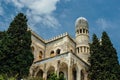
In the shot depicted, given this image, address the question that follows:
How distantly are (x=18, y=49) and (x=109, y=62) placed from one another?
13020 millimetres

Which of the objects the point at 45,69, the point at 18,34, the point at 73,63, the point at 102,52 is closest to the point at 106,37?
the point at 102,52

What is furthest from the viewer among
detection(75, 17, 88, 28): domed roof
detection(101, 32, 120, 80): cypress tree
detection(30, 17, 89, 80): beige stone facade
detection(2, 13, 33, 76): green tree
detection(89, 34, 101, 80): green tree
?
detection(75, 17, 88, 28): domed roof

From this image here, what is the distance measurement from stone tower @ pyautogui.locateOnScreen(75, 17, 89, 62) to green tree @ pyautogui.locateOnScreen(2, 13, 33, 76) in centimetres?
1518

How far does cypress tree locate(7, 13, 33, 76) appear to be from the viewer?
33.5 meters

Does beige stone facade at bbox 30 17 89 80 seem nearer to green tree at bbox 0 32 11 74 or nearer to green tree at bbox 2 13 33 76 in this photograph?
green tree at bbox 2 13 33 76

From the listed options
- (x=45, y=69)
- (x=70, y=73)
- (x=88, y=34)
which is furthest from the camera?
(x=88, y=34)

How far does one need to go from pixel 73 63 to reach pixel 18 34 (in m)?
9.12

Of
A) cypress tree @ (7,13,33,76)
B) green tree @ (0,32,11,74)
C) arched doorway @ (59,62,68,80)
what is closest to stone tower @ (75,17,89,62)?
arched doorway @ (59,62,68,80)

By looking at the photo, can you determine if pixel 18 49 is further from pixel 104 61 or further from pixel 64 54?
pixel 104 61

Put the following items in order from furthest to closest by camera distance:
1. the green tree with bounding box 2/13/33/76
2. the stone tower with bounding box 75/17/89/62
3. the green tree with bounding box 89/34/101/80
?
the stone tower with bounding box 75/17/89/62
the green tree with bounding box 89/34/101/80
the green tree with bounding box 2/13/33/76

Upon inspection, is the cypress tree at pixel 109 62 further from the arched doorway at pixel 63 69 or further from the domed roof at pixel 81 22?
the domed roof at pixel 81 22

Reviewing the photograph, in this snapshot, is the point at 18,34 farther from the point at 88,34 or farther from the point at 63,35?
the point at 88,34

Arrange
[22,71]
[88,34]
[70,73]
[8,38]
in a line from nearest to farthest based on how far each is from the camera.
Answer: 1. [22,71]
2. [8,38]
3. [70,73]
4. [88,34]

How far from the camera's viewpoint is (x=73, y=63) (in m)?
40.9
